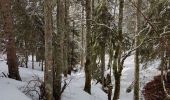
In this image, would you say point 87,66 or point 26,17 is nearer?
point 26,17

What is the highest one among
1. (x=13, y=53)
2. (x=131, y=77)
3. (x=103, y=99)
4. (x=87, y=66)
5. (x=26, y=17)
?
(x=26, y=17)

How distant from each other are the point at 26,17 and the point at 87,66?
12.4 ft

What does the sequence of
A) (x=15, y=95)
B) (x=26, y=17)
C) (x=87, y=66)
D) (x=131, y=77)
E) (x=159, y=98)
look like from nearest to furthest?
(x=15, y=95) → (x=26, y=17) → (x=87, y=66) → (x=159, y=98) → (x=131, y=77)

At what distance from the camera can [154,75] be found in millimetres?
28438

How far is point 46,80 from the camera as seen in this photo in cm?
1076

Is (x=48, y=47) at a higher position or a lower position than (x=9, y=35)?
lower

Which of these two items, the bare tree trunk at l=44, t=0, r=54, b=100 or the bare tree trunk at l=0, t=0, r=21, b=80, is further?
the bare tree trunk at l=0, t=0, r=21, b=80

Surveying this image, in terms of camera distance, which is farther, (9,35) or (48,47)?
(9,35)

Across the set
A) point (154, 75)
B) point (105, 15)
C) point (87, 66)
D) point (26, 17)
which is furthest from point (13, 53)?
point (154, 75)

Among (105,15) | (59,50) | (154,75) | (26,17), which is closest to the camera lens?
(59,50)

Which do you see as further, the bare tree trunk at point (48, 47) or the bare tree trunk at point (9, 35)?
the bare tree trunk at point (9, 35)

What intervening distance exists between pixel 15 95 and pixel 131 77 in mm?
21393

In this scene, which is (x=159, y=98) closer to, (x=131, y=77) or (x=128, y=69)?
(x=131, y=77)

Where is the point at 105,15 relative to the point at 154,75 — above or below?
above
